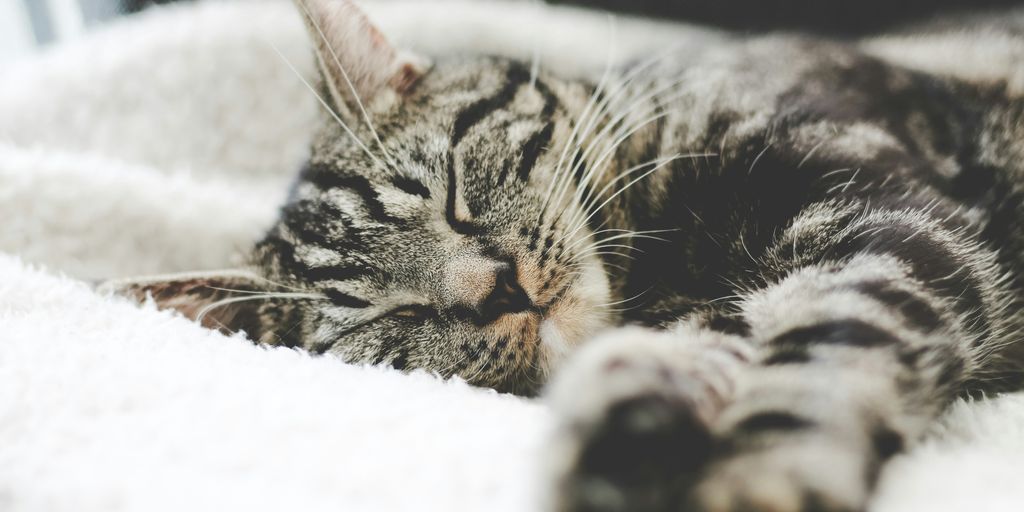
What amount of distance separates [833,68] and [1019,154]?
257 mm

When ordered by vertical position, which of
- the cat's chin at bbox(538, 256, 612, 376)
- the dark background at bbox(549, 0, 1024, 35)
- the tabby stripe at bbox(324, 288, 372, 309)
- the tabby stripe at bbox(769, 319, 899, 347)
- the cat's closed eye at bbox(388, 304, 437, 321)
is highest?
the dark background at bbox(549, 0, 1024, 35)

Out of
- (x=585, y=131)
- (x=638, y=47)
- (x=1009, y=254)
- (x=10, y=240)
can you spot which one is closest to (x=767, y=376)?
(x=585, y=131)

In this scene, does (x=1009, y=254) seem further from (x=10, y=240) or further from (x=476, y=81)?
(x=10, y=240)

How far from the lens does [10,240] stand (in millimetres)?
975

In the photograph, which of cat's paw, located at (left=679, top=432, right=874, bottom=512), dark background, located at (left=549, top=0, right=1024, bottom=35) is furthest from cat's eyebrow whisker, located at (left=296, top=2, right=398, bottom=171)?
dark background, located at (left=549, top=0, right=1024, bottom=35)

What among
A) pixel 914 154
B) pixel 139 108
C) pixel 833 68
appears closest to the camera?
pixel 914 154

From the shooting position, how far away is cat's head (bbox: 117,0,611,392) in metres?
0.72

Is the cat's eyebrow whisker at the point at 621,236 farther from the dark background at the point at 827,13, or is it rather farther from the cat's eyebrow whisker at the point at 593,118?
the dark background at the point at 827,13

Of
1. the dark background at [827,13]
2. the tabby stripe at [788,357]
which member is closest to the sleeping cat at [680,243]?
the tabby stripe at [788,357]

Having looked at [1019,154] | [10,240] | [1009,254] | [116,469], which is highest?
[1019,154]

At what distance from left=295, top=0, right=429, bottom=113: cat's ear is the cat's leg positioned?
1.83 feet

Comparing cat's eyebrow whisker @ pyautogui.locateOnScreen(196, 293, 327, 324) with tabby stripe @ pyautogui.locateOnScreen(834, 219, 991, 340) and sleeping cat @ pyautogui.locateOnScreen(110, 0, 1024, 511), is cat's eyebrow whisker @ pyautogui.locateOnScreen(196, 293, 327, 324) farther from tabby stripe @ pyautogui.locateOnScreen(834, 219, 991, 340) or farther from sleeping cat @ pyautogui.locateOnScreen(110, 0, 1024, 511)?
tabby stripe @ pyautogui.locateOnScreen(834, 219, 991, 340)

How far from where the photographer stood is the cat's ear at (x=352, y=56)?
0.86 m

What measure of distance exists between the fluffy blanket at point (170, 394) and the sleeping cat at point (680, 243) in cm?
7
